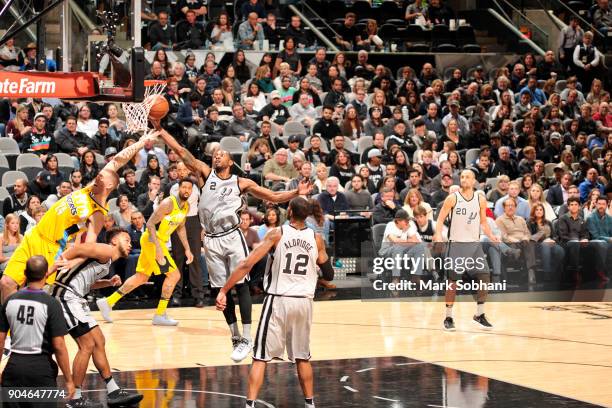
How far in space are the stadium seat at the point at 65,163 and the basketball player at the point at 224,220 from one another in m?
5.56

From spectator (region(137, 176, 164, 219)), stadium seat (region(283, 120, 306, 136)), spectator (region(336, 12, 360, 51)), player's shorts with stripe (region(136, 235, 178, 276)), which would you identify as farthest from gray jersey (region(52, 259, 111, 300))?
spectator (region(336, 12, 360, 51))

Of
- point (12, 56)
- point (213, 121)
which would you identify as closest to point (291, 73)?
point (213, 121)

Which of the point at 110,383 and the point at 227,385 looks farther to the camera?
the point at 227,385

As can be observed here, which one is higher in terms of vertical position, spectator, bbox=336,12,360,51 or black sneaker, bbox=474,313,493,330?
spectator, bbox=336,12,360,51

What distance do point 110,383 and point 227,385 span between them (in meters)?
1.31

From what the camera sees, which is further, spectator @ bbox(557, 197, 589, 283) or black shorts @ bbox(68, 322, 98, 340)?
spectator @ bbox(557, 197, 589, 283)

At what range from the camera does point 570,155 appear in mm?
20234

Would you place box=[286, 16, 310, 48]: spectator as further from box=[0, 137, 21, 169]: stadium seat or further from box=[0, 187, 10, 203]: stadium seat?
box=[0, 187, 10, 203]: stadium seat

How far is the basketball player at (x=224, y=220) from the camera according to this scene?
1127 centimetres

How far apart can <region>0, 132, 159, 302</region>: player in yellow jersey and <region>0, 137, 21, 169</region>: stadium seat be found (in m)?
7.23

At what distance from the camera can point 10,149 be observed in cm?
1692

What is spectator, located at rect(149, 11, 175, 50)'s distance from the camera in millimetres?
20516

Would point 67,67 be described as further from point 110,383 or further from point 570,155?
point 570,155

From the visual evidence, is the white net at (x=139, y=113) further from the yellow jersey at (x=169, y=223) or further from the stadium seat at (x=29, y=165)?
the stadium seat at (x=29, y=165)
